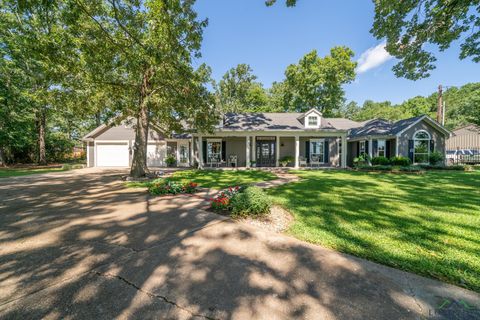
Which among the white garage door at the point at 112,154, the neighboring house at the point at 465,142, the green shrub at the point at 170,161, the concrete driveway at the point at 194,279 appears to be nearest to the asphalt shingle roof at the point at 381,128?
the neighboring house at the point at 465,142

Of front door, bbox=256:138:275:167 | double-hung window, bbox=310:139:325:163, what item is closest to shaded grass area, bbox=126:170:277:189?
front door, bbox=256:138:275:167

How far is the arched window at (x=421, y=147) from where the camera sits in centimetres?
1605

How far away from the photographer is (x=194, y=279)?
247cm

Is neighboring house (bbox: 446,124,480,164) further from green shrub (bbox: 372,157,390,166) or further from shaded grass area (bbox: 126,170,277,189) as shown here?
shaded grass area (bbox: 126,170,277,189)

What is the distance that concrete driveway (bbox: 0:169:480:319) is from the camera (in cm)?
198

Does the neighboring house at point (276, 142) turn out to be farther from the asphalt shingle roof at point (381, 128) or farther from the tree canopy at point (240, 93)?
the tree canopy at point (240, 93)

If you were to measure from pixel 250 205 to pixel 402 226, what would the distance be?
10.6 feet

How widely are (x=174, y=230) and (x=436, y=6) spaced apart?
44.9 feet

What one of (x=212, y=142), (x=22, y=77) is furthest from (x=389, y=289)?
(x=22, y=77)

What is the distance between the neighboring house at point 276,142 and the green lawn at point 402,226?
30.4 feet

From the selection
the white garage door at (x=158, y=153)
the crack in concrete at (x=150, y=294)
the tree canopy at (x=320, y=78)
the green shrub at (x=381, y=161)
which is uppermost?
the tree canopy at (x=320, y=78)

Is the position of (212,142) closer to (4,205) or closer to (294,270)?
(4,205)

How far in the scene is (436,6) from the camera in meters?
8.66

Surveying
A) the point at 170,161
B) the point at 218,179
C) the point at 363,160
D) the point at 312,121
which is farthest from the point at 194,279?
the point at 363,160
